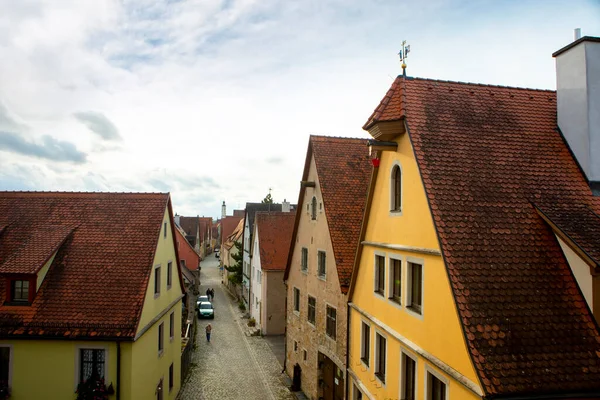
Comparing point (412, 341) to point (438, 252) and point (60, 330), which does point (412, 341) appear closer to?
point (438, 252)

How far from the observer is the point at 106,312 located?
14625 millimetres

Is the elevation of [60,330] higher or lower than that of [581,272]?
lower

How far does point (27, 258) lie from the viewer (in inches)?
603

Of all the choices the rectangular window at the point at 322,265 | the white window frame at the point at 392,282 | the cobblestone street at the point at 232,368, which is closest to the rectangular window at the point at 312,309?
the rectangular window at the point at 322,265

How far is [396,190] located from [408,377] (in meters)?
4.96

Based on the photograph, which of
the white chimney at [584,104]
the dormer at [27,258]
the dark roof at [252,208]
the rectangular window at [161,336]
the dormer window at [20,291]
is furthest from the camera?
the dark roof at [252,208]

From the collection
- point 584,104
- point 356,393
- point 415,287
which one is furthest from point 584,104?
point 356,393

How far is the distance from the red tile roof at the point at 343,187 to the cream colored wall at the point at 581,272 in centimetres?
833

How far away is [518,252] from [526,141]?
3508mm

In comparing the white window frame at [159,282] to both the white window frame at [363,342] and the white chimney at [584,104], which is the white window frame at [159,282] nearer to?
the white window frame at [363,342]

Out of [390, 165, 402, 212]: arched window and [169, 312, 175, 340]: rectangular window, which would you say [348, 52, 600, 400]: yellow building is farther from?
[169, 312, 175, 340]: rectangular window

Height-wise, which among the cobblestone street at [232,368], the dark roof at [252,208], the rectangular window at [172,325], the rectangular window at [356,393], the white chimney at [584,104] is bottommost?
the cobblestone street at [232,368]

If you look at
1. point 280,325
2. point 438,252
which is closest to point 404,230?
point 438,252

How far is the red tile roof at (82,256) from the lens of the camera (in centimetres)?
1427
